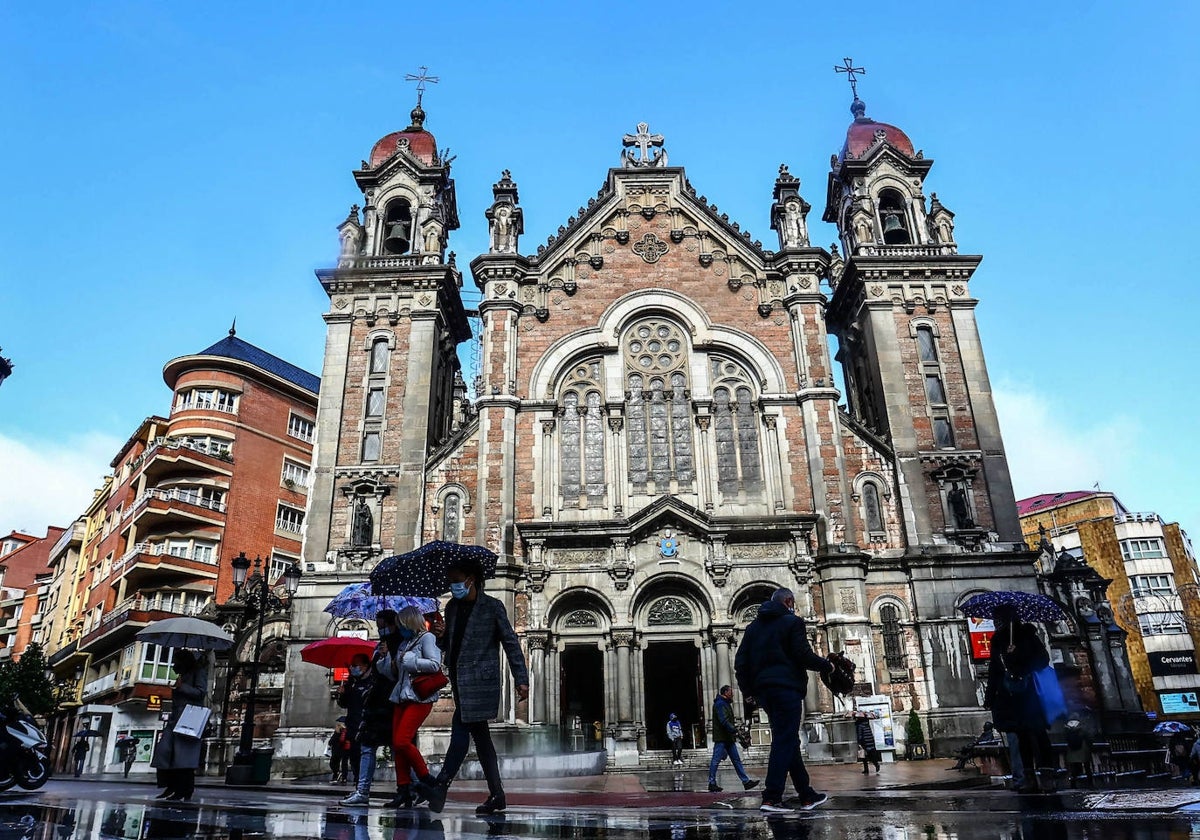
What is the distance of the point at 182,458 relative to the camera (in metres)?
38.6

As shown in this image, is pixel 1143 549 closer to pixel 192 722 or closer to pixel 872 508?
pixel 872 508

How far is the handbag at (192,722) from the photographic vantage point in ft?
31.2

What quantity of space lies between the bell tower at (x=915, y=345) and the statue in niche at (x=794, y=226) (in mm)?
1898

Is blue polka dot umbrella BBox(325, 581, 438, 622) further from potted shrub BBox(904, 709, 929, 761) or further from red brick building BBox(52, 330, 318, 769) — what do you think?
red brick building BBox(52, 330, 318, 769)

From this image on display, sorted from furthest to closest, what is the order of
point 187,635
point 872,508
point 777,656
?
point 872,508
point 187,635
point 777,656

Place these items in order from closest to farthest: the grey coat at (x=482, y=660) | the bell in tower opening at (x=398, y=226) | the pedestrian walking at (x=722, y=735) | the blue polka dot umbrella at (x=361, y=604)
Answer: the grey coat at (x=482, y=660), the pedestrian walking at (x=722, y=735), the blue polka dot umbrella at (x=361, y=604), the bell in tower opening at (x=398, y=226)

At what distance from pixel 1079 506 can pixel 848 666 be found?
210 feet

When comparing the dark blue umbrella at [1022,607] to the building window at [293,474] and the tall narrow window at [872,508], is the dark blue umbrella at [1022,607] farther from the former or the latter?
the building window at [293,474]

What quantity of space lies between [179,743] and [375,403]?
60.6ft

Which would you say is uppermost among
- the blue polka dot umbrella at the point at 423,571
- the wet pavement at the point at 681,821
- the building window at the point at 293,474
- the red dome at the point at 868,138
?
the red dome at the point at 868,138

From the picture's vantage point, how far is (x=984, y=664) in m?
23.6

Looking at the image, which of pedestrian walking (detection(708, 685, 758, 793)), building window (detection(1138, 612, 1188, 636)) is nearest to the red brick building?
pedestrian walking (detection(708, 685, 758, 793))

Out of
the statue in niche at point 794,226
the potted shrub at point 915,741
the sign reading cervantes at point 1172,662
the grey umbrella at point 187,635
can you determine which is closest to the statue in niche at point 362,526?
the grey umbrella at point 187,635

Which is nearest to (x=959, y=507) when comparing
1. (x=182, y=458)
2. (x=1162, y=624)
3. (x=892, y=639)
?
(x=892, y=639)
